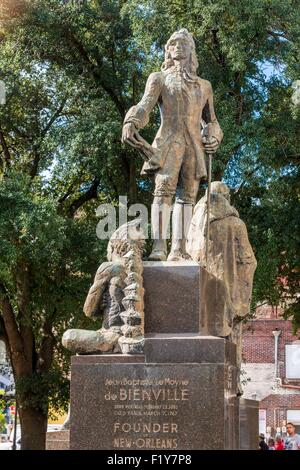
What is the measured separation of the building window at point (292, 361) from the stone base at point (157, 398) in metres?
36.0

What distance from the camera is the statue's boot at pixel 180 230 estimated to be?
38.3ft

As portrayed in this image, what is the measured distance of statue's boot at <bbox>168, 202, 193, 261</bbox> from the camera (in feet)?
38.3

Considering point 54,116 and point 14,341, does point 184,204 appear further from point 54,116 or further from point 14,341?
point 54,116

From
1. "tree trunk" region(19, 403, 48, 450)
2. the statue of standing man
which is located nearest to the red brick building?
"tree trunk" region(19, 403, 48, 450)

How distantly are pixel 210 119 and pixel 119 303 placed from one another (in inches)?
110

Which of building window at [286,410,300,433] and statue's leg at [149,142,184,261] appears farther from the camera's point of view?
building window at [286,410,300,433]

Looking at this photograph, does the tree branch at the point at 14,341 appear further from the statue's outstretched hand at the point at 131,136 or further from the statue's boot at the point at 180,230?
the statue's outstretched hand at the point at 131,136

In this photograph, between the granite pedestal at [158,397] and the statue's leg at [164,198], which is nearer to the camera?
the granite pedestal at [158,397]

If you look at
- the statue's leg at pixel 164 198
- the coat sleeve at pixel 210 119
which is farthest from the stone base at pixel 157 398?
the coat sleeve at pixel 210 119

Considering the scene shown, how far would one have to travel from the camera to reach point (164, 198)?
39.1ft

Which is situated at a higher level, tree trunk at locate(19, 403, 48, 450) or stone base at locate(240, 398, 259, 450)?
stone base at locate(240, 398, 259, 450)

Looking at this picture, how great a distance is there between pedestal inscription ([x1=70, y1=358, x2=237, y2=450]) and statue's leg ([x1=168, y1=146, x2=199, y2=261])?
5.60 ft

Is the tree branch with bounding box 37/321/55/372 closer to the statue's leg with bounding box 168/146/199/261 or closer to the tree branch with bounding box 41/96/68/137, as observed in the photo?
the tree branch with bounding box 41/96/68/137
